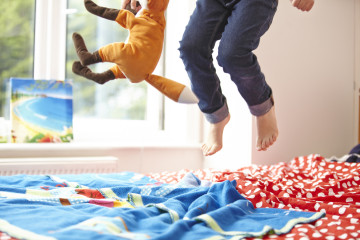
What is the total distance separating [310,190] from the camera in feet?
5.41

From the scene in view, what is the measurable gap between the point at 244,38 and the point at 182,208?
55 centimetres

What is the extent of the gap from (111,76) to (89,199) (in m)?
0.38

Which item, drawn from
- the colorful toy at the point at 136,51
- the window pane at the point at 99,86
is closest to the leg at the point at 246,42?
the colorful toy at the point at 136,51

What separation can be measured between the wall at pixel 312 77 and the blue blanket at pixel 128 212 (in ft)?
4.18

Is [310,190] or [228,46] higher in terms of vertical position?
[228,46]

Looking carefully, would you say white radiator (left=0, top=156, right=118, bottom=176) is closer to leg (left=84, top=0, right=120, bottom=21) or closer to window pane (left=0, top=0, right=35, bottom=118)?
window pane (left=0, top=0, right=35, bottom=118)

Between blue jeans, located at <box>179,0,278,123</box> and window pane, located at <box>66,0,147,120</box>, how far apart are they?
4.86 feet

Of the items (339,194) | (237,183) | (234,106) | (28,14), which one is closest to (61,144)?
(28,14)

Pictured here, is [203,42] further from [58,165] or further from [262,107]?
[58,165]

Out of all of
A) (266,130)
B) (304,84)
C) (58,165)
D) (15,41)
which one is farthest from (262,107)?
(15,41)

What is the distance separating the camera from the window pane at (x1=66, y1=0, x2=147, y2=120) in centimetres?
278

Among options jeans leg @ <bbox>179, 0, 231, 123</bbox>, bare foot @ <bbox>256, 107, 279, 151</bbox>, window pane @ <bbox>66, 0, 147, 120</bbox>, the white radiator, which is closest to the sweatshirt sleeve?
jeans leg @ <bbox>179, 0, 231, 123</bbox>

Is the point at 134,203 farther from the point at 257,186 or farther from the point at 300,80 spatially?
the point at 300,80

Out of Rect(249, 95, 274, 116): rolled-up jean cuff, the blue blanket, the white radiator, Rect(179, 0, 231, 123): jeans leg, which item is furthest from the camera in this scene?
the white radiator
